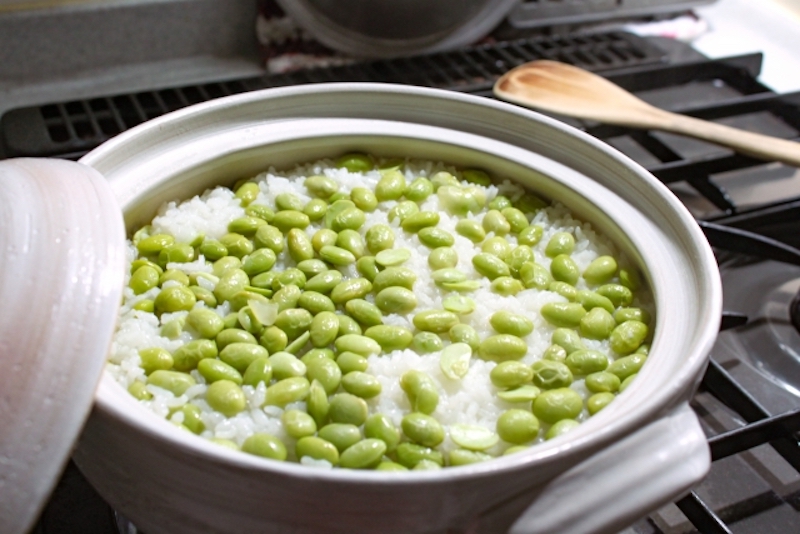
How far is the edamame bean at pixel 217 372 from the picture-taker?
890 mm

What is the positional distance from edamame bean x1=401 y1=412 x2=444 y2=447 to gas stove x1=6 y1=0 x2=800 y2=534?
36cm

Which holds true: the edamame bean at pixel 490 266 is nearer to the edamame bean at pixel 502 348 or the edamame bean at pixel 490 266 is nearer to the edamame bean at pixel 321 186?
the edamame bean at pixel 502 348

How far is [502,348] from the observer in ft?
3.12

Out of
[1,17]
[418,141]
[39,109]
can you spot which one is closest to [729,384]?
[418,141]

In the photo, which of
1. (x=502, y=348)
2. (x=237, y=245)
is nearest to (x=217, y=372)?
(x=237, y=245)

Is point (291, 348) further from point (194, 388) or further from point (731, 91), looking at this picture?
point (731, 91)

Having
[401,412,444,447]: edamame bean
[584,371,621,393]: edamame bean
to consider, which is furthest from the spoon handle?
[401,412,444,447]: edamame bean

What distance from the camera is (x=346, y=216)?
1136 millimetres

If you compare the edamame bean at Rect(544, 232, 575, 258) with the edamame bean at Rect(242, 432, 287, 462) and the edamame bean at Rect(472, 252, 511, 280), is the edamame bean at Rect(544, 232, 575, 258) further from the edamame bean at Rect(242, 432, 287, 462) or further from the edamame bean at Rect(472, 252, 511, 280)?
the edamame bean at Rect(242, 432, 287, 462)

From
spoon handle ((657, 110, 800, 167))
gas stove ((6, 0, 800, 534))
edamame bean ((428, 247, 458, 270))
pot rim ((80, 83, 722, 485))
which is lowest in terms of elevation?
gas stove ((6, 0, 800, 534))

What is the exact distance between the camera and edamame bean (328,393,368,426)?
2.77 ft

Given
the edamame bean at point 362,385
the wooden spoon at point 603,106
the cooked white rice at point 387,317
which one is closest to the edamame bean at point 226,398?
the cooked white rice at point 387,317

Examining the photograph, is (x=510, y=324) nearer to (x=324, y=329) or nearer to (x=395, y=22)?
(x=324, y=329)

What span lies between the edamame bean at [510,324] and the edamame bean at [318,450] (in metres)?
0.29
